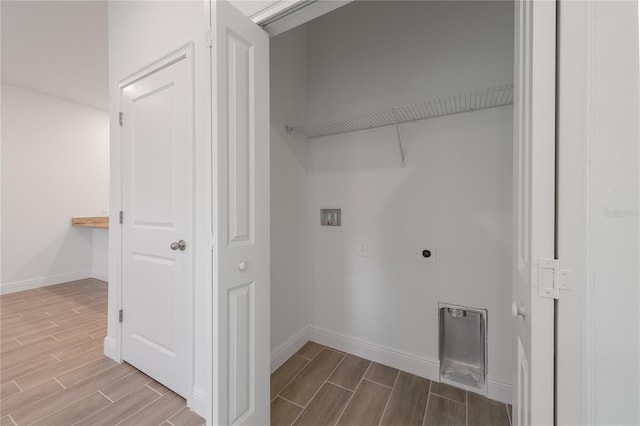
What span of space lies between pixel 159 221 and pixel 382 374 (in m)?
1.91

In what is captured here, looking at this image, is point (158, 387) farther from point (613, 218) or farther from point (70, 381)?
point (613, 218)

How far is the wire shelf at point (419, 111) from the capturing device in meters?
1.45

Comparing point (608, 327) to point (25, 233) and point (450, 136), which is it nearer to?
point (450, 136)

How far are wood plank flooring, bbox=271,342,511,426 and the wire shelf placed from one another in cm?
182

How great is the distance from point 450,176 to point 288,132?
4.17 ft

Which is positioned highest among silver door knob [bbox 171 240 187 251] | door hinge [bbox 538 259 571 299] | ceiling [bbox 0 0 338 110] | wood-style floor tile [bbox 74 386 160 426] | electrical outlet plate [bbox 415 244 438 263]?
ceiling [bbox 0 0 338 110]

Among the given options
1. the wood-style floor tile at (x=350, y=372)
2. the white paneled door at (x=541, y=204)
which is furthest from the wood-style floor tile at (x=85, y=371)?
the white paneled door at (x=541, y=204)

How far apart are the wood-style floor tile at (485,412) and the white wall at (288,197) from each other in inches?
50.0

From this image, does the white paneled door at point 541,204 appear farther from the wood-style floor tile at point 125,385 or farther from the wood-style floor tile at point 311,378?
the wood-style floor tile at point 125,385

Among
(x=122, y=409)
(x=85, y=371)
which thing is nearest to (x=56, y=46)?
(x=85, y=371)

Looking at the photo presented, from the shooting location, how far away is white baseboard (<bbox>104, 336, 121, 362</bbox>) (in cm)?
195

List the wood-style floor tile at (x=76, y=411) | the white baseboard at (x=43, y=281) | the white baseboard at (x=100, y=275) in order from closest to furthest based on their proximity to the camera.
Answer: the wood-style floor tile at (x=76, y=411)
the white baseboard at (x=43, y=281)
the white baseboard at (x=100, y=275)

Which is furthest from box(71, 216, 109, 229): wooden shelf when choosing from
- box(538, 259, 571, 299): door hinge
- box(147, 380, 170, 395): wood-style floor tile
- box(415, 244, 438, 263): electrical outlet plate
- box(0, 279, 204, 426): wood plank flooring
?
box(538, 259, 571, 299): door hinge

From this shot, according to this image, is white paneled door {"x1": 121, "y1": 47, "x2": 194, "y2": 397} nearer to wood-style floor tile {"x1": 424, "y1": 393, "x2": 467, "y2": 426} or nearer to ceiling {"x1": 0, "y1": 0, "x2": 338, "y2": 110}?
ceiling {"x1": 0, "y1": 0, "x2": 338, "y2": 110}
